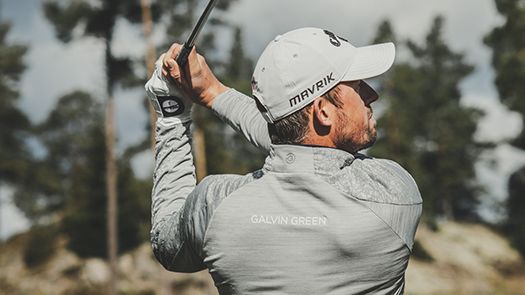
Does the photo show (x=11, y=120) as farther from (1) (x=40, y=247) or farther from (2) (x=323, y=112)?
(2) (x=323, y=112)

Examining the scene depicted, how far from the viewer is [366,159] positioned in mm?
2398

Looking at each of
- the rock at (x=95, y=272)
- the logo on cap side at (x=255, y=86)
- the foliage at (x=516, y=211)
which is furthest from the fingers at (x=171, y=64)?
the foliage at (x=516, y=211)

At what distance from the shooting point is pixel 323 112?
2.29m

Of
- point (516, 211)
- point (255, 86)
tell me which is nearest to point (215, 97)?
point (255, 86)

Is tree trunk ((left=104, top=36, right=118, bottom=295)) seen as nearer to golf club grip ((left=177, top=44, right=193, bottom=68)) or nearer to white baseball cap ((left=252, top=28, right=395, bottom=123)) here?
golf club grip ((left=177, top=44, right=193, bottom=68))

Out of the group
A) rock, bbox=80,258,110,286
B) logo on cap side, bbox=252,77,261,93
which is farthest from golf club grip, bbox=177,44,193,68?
rock, bbox=80,258,110,286

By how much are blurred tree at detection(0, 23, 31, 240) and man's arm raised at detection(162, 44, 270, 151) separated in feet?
132

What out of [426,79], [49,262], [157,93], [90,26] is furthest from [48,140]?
[157,93]

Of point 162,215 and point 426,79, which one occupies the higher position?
point 426,79

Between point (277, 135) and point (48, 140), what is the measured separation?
236 ft

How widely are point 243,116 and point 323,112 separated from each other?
0.55 metres

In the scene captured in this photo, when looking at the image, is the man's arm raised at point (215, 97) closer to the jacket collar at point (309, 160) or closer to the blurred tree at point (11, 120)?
the jacket collar at point (309, 160)

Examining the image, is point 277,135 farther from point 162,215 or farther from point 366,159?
point 162,215

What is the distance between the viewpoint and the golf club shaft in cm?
247
